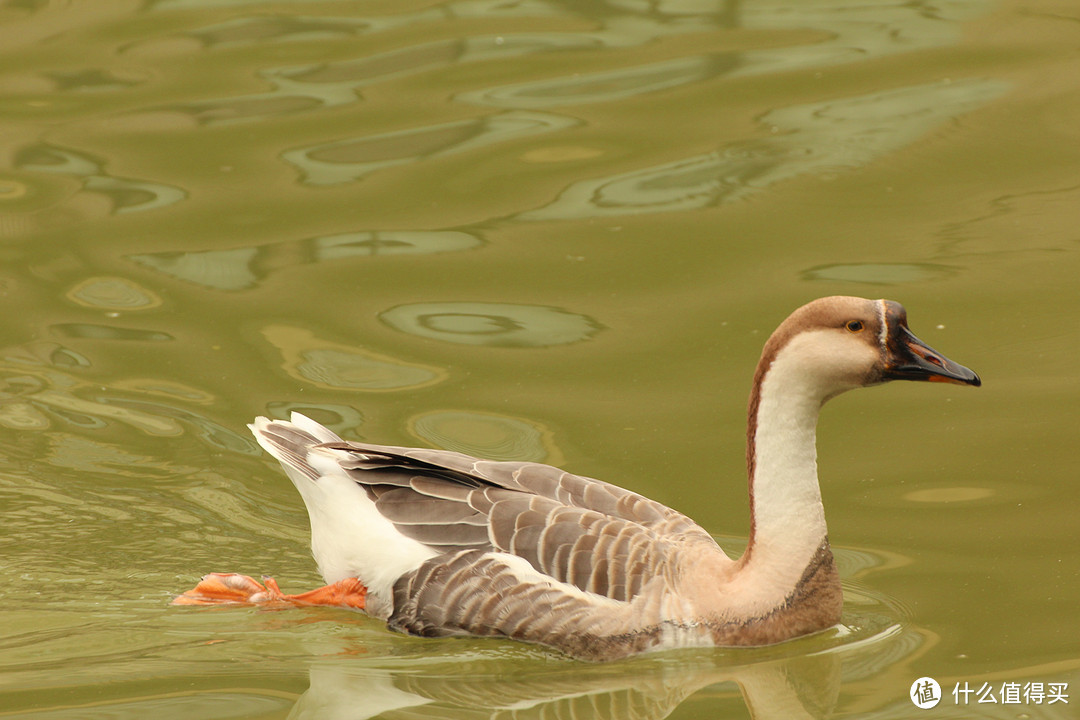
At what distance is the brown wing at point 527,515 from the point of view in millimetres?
6070

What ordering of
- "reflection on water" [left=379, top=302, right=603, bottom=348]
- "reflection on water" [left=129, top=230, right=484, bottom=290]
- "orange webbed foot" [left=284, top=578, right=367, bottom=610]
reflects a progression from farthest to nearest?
"reflection on water" [left=129, top=230, right=484, bottom=290] → "reflection on water" [left=379, top=302, right=603, bottom=348] → "orange webbed foot" [left=284, top=578, right=367, bottom=610]

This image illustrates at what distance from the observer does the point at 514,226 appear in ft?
35.5

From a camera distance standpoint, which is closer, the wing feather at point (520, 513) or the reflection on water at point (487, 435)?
the wing feather at point (520, 513)

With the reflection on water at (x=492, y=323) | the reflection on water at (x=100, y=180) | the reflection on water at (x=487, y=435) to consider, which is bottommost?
the reflection on water at (x=487, y=435)

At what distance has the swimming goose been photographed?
229 inches

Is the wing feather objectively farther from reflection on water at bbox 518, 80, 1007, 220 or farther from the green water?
reflection on water at bbox 518, 80, 1007, 220

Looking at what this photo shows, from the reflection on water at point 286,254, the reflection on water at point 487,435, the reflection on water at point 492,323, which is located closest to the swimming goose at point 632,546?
the reflection on water at point 487,435

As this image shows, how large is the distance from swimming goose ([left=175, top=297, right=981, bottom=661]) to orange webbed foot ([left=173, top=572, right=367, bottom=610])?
0.01m

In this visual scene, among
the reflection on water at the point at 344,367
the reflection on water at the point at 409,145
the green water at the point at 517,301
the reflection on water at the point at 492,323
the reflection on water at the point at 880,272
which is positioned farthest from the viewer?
the reflection on water at the point at 409,145

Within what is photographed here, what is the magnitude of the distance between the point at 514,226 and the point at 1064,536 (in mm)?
5227

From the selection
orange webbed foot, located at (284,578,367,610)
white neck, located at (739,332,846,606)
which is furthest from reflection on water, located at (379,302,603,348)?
white neck, located at (739,332,846,606)

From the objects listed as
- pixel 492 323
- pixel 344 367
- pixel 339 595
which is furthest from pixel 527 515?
pixel 492 323

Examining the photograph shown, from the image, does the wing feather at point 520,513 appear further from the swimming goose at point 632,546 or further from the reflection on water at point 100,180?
the reflection on water at point 100,180

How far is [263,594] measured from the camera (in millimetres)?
6594
